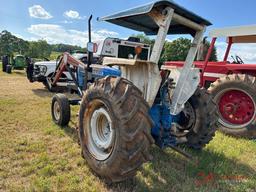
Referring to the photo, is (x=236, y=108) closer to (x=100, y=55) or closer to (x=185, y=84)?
(x=185, y=84)

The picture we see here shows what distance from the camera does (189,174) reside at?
3105 mm

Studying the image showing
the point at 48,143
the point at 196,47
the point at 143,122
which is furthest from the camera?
the point at 48,143

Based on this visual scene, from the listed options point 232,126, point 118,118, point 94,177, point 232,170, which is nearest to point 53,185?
point 94,177

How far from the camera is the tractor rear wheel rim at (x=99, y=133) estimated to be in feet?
9.57

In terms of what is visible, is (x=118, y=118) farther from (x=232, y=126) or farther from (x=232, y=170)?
(x=232, y=126)

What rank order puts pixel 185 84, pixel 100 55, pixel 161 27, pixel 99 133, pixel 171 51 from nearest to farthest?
pixel 161 27, pixel 99 133, pixel 185 84, pixel 100 55, pixel 171 51

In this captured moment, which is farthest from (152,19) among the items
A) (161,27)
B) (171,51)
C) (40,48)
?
(40,48)

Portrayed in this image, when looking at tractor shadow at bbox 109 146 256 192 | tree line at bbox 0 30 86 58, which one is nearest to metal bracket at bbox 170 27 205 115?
tractor shadow at bbox 109 146 256 192

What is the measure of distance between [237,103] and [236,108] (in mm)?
111

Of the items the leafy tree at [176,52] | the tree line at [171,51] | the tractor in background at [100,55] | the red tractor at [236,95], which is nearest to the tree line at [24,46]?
the leafy tree at [176,52]

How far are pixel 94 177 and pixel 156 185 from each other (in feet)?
2.38

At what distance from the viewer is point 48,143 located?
12.9ft

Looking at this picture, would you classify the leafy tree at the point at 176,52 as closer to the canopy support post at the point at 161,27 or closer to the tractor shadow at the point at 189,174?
the tractor shadow at the point at 189,174

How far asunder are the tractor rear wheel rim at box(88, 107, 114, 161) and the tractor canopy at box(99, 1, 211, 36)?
1179mm
